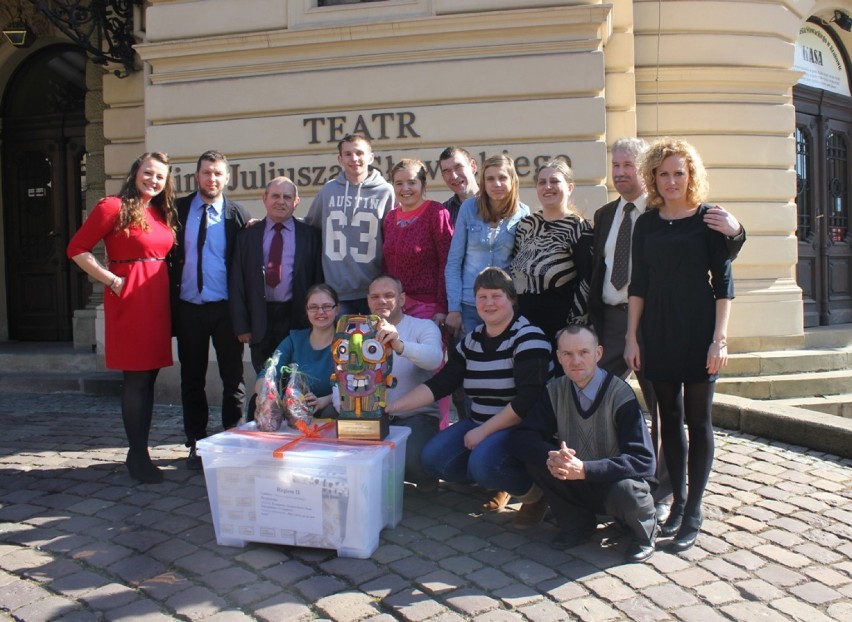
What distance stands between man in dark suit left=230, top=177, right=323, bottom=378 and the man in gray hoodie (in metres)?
0.14

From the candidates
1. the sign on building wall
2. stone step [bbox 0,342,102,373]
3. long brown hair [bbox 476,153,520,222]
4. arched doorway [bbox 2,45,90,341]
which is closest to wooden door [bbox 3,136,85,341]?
arched doorway [bbox 2,45,90,341]

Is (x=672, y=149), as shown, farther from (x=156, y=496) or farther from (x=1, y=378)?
(x=1, y=378)

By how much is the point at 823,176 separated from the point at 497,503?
801cm

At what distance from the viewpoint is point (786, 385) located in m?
7.83

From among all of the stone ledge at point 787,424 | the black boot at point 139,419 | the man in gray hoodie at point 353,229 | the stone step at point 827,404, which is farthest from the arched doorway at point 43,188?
the stone step at point 827,404

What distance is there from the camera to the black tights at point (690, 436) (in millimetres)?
3848

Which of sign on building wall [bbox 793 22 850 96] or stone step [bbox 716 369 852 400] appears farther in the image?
sign on building wall [bbox 793 22 850 96]

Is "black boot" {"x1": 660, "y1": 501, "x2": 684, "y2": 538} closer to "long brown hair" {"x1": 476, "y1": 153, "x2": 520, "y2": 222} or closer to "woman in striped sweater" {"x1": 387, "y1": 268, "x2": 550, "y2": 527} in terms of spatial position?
"woman in striped sweater" {"x1": 387, "y1": 268, "x2": 550, "y2": 527}

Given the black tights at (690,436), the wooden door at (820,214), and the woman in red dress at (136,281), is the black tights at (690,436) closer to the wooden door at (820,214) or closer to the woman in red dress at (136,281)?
the woman in red dress at (136,281)

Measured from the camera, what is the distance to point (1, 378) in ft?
28.8

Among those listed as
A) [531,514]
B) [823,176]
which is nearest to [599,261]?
[531,514]

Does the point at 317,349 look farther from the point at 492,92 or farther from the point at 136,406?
the point at 492,92

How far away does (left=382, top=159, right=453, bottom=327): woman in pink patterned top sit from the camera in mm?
4820

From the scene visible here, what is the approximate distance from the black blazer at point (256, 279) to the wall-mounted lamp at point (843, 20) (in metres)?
8.84
